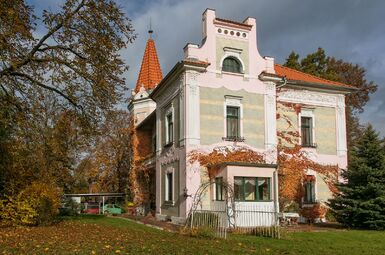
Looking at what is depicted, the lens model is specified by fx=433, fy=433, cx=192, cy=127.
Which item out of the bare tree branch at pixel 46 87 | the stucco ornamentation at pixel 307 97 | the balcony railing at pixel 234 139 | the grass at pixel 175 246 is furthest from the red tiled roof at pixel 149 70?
the grass at pixel 175 246

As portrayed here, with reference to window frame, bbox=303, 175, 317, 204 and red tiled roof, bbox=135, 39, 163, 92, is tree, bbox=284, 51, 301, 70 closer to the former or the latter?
red tiled roof, bbox=135, 39, 163, 92

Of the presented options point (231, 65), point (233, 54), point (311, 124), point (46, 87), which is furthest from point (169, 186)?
point (46, 87)

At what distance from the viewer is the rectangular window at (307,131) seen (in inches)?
1006

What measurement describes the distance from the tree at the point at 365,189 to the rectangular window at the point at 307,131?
543cm

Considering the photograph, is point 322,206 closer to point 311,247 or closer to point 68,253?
point 311,247

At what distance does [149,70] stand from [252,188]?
20.1m

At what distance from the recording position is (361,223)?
62.0ft

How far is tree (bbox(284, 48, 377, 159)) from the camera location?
38.6 meters

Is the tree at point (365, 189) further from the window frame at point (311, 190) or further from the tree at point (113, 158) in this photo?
the tree at point (113, 158)

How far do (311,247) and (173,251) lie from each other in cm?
427

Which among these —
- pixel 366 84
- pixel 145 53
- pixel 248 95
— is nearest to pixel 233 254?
pixel 248 95

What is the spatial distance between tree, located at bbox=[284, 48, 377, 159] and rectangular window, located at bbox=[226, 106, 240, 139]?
58.3ft

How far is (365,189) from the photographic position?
18.9 metres

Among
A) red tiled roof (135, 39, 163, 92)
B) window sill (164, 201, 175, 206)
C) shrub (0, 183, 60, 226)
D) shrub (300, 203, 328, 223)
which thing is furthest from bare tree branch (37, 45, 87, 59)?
red tiled roof (135, 39, 163, 92)
